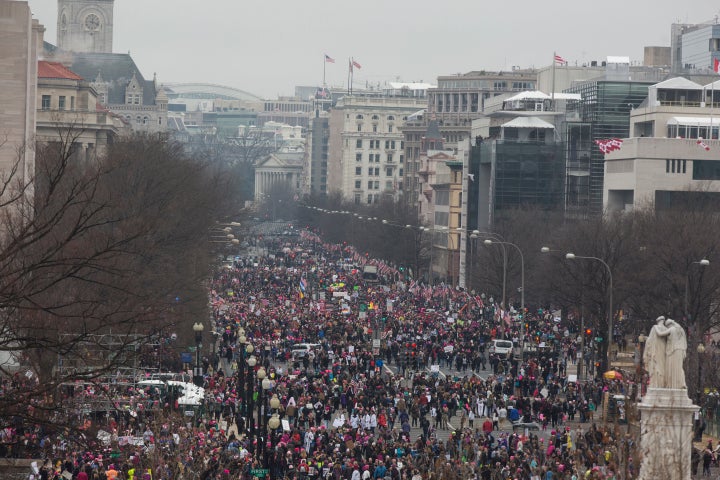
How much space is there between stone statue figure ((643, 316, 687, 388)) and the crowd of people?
1135mm

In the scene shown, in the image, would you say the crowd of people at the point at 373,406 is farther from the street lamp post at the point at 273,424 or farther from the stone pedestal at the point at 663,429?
the stone pedestal at the point at 663,429

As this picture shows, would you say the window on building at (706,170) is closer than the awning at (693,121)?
Yes

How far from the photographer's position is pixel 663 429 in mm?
26438

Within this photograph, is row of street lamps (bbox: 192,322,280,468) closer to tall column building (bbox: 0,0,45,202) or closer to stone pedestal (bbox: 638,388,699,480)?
stone pedestal (bbox: 638,388,699,480)

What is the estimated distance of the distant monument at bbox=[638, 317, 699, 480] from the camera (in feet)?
85.6

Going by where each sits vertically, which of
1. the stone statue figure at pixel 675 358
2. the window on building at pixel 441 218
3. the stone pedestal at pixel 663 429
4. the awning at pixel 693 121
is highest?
the awning at pixel 693 121

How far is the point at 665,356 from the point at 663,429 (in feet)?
3.70

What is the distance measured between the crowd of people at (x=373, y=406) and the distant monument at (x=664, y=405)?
1.47 ft

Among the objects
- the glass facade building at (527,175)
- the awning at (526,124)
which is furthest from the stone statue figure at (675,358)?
the awning at (526,124)

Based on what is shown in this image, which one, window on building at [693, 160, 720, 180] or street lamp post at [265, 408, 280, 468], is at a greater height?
window on building at [693, 160, 720, 180]

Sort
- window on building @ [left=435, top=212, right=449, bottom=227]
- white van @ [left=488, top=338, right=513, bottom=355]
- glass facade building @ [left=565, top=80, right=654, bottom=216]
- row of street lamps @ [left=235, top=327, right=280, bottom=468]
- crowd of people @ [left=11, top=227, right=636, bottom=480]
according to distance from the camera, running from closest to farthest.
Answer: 1. crowd of people @ [left=11, top=227, right=636, bottom=480]
2. row of street lamps @ [left=235, top=327, right=280, bottom=468]
3. white van @ [left=488, top=338, right=513, bottom=355]
4. glass facade building @ [left=565, top=80, right=654, bottom=216]
5. window on building @ [left=435, top=212, right=449, bottom=227]

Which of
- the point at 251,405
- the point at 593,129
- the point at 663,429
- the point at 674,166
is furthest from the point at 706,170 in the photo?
→ the point at 663,429

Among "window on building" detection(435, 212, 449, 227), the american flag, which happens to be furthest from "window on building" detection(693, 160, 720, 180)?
"window on building" detection(435, 212, 449, 227)

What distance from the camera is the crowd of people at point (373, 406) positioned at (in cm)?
3734
